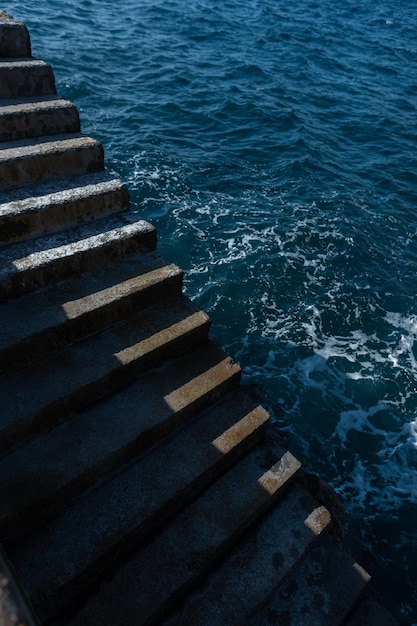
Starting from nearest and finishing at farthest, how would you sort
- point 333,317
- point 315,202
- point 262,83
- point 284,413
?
point 284,413 < point 333,317 < point 315,202 < point 262,83

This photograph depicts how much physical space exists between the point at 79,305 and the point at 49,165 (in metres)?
1.73

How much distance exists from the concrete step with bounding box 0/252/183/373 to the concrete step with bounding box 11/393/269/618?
1.45 m

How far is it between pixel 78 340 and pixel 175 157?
11.5m

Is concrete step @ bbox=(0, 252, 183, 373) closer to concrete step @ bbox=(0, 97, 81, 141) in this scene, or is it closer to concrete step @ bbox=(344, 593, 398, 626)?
concrete step @ bbox=(0, 97, 81, 141)

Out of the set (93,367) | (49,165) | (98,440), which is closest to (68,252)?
(49,165)

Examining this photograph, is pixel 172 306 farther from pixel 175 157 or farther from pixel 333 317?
pixel 175 157

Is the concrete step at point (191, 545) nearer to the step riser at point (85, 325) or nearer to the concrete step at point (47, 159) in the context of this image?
the step riser at point (85, 325)

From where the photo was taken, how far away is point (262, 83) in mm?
19891

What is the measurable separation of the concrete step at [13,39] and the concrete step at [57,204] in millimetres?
1786

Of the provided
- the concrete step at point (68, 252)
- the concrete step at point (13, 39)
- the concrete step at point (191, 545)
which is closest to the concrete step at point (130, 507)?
the concrete step at point (191, 545)

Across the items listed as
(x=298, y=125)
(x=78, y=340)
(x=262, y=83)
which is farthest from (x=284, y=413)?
(x=262, y=83)

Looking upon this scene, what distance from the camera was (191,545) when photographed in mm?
4160

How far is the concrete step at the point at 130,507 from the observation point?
11.5 feet

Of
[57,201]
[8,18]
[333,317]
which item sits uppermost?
[8,18]
